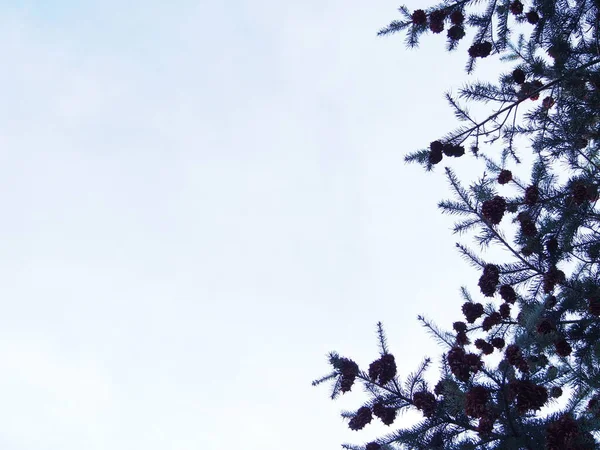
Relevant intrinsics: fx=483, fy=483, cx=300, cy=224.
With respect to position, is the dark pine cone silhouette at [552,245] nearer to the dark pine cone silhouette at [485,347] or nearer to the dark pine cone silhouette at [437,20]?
the dark pine cone silhouette at [485,347]

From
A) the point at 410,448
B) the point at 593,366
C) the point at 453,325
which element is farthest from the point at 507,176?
the point at 410,448

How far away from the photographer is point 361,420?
3.48m

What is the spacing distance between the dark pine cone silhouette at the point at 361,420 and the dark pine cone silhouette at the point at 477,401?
79 cm

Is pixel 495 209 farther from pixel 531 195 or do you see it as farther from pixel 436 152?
pixel 436 152

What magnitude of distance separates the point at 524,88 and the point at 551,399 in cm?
292

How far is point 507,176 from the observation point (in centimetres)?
464

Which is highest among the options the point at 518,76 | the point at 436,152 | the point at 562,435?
the point at 518,76

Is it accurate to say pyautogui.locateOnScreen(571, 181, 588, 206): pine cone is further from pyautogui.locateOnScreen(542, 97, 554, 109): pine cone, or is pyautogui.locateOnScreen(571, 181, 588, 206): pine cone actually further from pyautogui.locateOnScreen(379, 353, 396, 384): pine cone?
pyautogui.locateOnScreen(379, 353, 396, 384): pine cone

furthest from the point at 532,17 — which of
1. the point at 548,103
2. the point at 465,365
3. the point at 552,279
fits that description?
the point at 465,365

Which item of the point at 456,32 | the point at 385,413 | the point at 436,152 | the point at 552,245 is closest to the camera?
the point at 385,413

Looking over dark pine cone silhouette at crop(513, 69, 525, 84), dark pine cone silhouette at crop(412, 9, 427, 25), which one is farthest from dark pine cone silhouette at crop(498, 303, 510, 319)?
dark pine cone silhouette at crop(412, 9, 427, 25)

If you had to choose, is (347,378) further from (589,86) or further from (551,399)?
(589,86)

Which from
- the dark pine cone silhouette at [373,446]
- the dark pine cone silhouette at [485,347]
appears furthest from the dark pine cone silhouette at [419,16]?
the dark pine cone silhouette at [373,446]

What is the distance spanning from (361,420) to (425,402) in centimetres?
49
